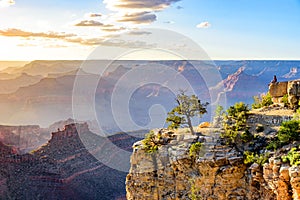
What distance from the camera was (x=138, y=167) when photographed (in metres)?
23.4

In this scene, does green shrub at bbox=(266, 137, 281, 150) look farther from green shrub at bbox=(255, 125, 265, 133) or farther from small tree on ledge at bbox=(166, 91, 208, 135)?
small tree on ledge at bbox=(166, 91, 208, 135)

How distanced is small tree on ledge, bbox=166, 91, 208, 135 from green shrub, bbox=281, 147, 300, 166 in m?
7.05

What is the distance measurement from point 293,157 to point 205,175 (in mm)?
4502

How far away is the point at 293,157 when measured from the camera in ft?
60.8

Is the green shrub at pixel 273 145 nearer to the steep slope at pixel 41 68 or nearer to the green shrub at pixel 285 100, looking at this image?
the green shrub at pixel 285 100

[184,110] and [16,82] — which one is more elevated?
[16,82]

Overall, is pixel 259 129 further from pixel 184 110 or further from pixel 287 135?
pixel 184 110

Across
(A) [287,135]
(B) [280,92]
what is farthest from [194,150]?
(B) [280,92]

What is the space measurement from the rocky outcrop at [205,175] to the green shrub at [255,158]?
0.24 meters

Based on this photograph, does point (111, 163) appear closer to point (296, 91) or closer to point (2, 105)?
point (296, 91)

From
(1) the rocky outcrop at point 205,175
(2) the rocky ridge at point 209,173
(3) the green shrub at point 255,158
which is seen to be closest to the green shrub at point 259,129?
(2) the rocky ridge at point 209,173

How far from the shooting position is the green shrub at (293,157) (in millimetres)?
18303

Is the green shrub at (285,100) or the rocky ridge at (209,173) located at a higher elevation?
the green shrub at (285,100)

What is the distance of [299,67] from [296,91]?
117581mm
